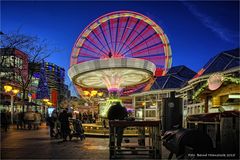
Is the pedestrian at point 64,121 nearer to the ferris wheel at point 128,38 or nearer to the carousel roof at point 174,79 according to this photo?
the ferris wheel at point 128,38

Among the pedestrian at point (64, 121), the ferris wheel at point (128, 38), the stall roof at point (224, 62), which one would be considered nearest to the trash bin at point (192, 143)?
the pedestrian at point (64, 121)

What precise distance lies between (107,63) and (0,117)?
35.8 ft

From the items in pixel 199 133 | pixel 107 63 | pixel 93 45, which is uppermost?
pixel 93 45

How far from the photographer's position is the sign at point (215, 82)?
11.6 m

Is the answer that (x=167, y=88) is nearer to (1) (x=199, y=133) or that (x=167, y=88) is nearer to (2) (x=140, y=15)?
(2) (x=140, y=15)

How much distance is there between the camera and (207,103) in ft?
44.9

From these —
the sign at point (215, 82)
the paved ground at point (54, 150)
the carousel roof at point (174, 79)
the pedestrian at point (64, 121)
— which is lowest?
the paved ground at point (54, 150)

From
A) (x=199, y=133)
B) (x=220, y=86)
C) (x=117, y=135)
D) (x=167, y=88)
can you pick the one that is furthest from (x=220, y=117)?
(x=167, y=88)

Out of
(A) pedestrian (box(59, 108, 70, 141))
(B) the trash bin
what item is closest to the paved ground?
(A) pedestrian (box(59, 108, 70, 141))

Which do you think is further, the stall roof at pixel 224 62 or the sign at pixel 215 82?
the stall roof at pixel 224 62

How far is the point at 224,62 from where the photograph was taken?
84.2ft

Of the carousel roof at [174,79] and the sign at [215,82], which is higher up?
the carousel roof at [174,79]

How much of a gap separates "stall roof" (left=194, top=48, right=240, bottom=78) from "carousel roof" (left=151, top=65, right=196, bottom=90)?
21666 millimetres

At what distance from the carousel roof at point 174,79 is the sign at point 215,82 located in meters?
38.4
